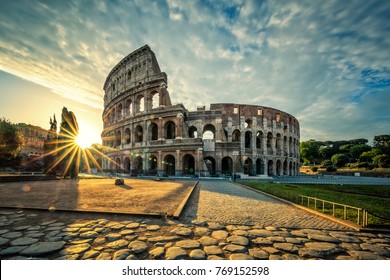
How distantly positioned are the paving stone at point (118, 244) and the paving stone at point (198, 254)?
3.79 feet

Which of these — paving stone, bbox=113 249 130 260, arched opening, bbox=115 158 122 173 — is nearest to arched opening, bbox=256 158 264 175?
arched opening, bbox=115 158 122 173

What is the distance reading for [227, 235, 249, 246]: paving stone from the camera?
10.00 ft

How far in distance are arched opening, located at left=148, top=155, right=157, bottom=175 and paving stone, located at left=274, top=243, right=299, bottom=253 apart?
914 inches

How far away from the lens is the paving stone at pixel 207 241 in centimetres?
303

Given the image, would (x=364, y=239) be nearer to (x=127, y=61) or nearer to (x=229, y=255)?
(x=229, y=255)

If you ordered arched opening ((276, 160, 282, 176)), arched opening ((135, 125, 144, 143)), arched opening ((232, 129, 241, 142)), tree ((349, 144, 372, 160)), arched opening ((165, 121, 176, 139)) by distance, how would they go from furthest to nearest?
tree ((349, 144, 372, 160))
arched opening ((276, 160, 282, 176))
arched opening ((232, 129, 241, 142))
arched opening ((135, 125, 144, 143))
arched opening ((165, 121, 176, 139))

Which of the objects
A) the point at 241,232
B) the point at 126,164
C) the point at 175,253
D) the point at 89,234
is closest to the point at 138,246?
the point at 175,253

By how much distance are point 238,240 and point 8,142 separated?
36412 mm

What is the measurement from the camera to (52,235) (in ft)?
10.6

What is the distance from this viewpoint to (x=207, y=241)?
3.12m

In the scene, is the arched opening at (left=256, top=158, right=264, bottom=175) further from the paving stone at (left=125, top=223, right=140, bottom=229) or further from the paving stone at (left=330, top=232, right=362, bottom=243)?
the paving stone at (left=125, top=223, right=140, bottom=229)

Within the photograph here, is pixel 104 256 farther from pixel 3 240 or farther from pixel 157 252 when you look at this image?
pixel 3 240

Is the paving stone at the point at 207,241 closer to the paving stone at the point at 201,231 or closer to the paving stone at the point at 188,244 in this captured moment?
the paving stone at the point at 188,244
